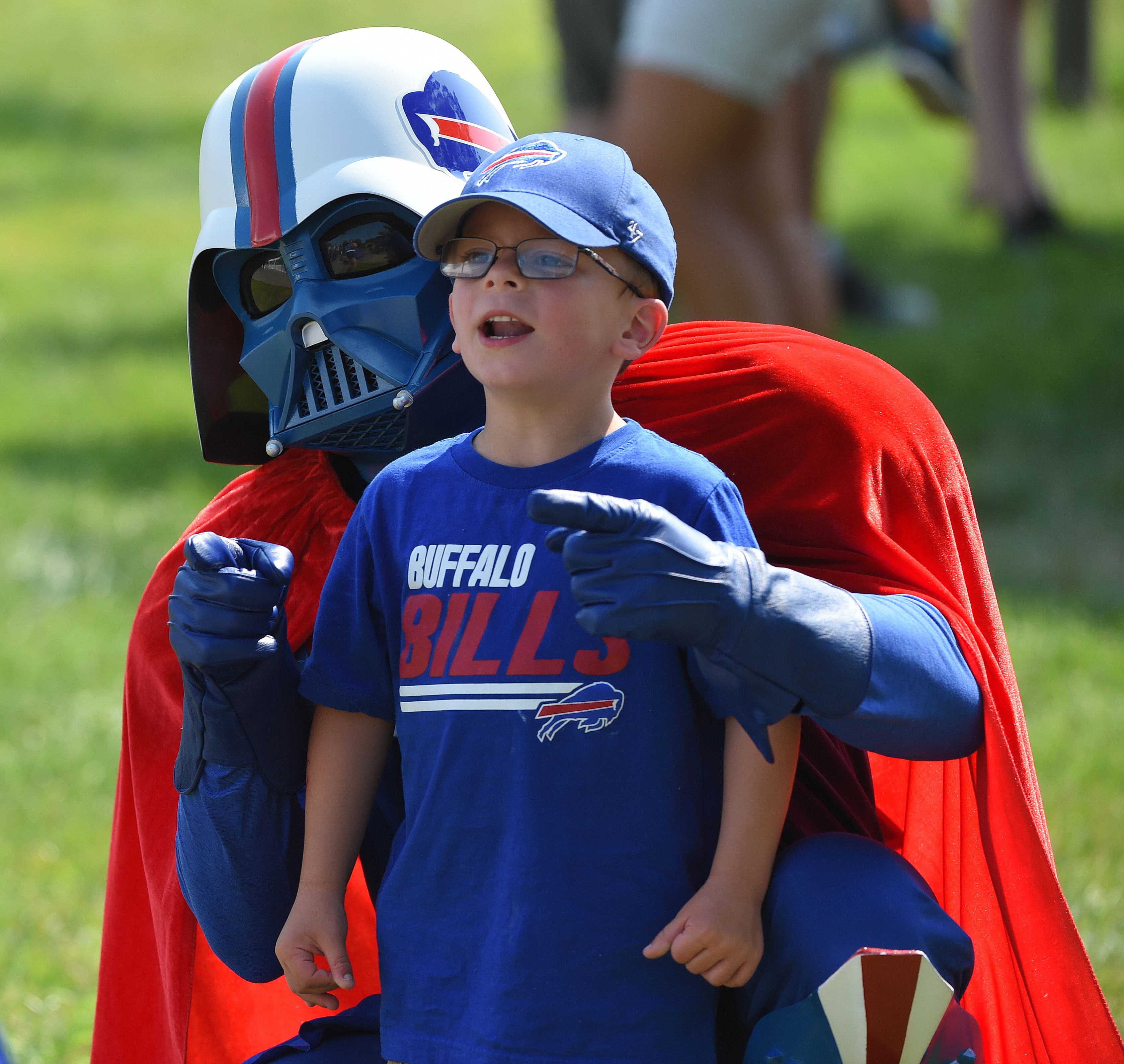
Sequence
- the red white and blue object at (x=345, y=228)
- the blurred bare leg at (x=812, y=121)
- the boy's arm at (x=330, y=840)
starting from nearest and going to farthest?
the boy's arm at (x=330, y=840) < the red white and blue object at (x=345, y=228) < the blurred bare leg at (x=812, y=121)

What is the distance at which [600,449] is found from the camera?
1.81m

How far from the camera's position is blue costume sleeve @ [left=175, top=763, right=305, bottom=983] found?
1941 millimetres

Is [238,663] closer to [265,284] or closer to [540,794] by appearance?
[540,794]

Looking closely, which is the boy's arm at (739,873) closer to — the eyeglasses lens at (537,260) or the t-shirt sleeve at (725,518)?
the t-shirt sleeve at (725,518)

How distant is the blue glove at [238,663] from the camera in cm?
179

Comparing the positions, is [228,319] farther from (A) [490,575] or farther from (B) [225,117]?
(A) [490,575]

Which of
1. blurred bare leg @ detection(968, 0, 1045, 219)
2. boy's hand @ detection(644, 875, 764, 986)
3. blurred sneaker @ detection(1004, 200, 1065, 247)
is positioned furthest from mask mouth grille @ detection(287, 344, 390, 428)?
blurred sneaker @ detection(1004, 200, 1065, 247)

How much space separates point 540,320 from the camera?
1.77 metres

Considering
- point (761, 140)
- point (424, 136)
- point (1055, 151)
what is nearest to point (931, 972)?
point (424, 136)

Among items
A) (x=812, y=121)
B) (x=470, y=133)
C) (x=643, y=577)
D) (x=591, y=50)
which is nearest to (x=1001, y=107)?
(x=812, y=121)

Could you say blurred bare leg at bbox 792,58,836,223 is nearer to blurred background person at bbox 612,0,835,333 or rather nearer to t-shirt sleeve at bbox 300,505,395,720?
blurred background person at bbox 612,0,835,333

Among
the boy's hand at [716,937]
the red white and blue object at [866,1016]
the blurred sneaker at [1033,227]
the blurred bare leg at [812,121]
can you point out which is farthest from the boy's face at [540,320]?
the blurred sneaker at [1033,227]

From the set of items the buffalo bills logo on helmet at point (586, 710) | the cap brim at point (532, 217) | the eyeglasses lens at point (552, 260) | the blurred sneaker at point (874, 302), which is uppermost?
the blurred sneaker at point (874, 302)

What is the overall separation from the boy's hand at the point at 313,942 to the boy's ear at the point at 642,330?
72 cm
